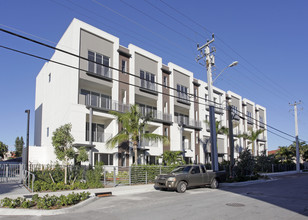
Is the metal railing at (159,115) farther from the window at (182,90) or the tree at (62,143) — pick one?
the tree at (62,143)

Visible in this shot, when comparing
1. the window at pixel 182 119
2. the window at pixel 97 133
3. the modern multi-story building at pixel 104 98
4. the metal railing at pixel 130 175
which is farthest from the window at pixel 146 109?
the metal railing at pixel 130 175

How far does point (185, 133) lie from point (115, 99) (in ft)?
46.3

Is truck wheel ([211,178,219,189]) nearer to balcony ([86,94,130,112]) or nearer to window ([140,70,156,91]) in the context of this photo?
balcony ([86,94,130,112])

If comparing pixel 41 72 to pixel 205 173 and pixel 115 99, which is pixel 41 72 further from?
pixel 205 173

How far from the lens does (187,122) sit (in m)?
35.5

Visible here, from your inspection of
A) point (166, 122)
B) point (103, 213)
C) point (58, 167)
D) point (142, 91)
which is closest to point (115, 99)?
point (142, 91)

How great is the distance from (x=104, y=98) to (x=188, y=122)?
13.8 m

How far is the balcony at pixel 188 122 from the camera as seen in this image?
3431 cm

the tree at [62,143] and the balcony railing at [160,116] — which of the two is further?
the balcony railing at [160,116]

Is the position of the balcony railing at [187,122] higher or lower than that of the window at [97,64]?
lower

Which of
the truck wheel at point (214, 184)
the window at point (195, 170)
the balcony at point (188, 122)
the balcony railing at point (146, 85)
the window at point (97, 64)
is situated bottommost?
the truck wheel at point (214, 184)

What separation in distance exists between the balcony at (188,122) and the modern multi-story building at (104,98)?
0.13m

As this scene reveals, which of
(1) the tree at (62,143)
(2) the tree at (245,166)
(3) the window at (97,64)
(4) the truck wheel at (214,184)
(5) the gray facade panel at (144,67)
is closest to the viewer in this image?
(1) the tree at (62,143)

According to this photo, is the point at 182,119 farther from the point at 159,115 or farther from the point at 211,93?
the point at 211,93
